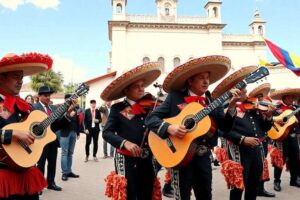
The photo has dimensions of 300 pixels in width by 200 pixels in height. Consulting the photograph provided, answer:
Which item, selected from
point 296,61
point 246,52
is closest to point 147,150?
point 296,61

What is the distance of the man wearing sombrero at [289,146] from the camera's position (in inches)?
268

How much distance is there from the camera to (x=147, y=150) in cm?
388

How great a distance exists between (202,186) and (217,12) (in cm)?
4227

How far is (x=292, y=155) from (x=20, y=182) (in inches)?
221

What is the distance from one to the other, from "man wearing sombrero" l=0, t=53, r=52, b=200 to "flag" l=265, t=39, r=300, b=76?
19.4 ft

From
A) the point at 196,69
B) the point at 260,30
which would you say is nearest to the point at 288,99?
the point at 196,69

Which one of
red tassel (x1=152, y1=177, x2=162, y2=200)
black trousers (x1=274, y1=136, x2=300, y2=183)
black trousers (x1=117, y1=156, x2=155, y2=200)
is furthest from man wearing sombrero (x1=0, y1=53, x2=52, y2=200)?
black trousers (x1=274, y1=136, x2=300, y2=183)

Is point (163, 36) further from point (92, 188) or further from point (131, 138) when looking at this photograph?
point (131, 138)

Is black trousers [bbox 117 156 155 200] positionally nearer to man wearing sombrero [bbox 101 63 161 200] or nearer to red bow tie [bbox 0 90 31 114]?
man wearing sombrero [bbox 101 63 161 200]

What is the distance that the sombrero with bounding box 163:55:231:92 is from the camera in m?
3.54

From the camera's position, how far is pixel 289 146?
22.9 feet

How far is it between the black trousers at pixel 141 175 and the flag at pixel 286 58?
532 cm

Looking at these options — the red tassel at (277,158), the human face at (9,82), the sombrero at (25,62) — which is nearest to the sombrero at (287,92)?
the red tassel at (277,158)

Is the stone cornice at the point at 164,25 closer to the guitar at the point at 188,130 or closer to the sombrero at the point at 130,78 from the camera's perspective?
the sombrero at the point at 130,78
